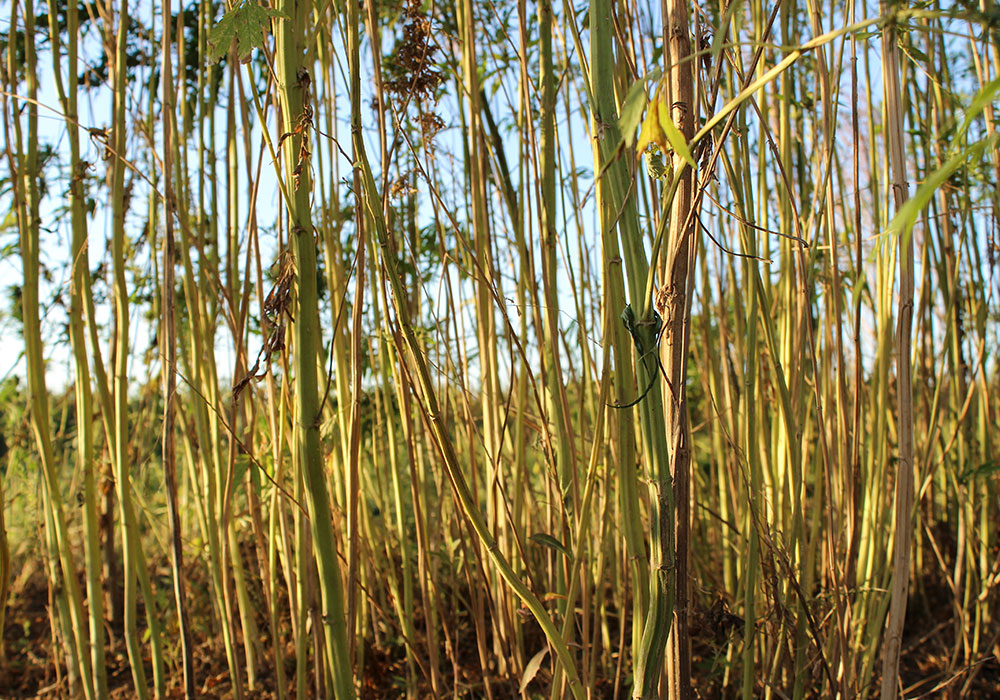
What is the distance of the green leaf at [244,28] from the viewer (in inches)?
18.2

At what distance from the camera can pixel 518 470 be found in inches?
30.3

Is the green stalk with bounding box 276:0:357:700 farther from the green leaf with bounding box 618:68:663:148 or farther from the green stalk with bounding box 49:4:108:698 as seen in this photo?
the green stalk with bounding box 49:4:108:698

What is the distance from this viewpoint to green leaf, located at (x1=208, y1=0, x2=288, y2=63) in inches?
18.2

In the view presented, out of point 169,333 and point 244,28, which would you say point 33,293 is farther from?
point 244,28

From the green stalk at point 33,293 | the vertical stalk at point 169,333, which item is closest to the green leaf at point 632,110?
the vertical stalk at point 169,333

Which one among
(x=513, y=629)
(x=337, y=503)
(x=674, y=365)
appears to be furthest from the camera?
(x=337, y=503)

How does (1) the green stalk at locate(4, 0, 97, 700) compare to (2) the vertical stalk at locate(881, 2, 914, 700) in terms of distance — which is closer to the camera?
(2) the vertical stalk at locate(881, 2, 914, 700)

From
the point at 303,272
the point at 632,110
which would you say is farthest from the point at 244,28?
the point at 632,110

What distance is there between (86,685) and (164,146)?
0.64 m

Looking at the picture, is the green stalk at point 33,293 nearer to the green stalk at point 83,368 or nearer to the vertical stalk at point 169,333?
the green stalk at point 83,368

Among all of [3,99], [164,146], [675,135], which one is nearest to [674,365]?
[675,135]

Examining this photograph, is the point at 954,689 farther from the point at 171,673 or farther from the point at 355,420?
the point at 171,673

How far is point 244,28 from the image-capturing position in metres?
0.46

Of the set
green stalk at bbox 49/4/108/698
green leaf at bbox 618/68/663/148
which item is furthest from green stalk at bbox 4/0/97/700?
green leaf at bbox 618/68/663/148
